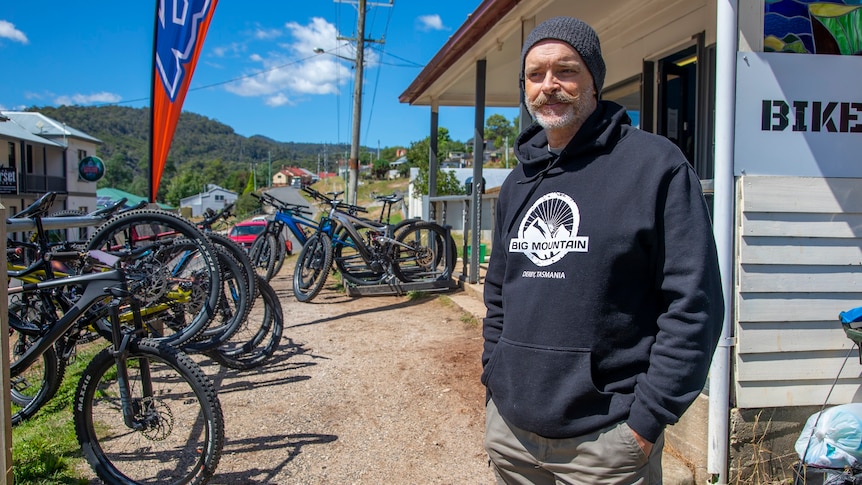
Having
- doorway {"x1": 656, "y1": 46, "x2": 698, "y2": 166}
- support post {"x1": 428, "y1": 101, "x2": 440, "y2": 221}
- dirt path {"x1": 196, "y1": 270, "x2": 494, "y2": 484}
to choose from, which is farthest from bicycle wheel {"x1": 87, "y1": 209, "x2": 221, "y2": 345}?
support post {"x1": 428, "y1": 101, "x2": 440, "y2": 221}

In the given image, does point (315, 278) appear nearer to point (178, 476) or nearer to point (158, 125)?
point (158, 125)

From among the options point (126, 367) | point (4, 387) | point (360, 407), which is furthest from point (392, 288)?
point (4, 387)

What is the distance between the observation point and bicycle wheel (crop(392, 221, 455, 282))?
7320 mm

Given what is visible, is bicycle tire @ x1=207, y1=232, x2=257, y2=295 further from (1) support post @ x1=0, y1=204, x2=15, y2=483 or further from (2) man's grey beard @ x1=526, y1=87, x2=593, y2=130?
(2) man's grey beard @ x1=526, y1=87, x2=593, y2=130

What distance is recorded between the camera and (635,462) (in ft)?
4.52

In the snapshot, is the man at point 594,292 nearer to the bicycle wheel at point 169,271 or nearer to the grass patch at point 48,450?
the grass patch at point 48,450

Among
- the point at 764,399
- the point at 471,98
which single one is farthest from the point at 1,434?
the point at 471,98

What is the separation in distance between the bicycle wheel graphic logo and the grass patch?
7.88ft

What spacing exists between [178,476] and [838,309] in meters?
3.36

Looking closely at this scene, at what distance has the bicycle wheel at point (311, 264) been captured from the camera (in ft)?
22.8

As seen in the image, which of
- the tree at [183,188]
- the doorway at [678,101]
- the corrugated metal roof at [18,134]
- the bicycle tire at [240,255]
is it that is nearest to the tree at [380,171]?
the tree at [183,188]

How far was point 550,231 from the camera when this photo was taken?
1507 millimetres

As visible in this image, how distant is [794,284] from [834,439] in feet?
2.34

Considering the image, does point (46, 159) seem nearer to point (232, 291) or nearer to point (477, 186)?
point (477, 186)
